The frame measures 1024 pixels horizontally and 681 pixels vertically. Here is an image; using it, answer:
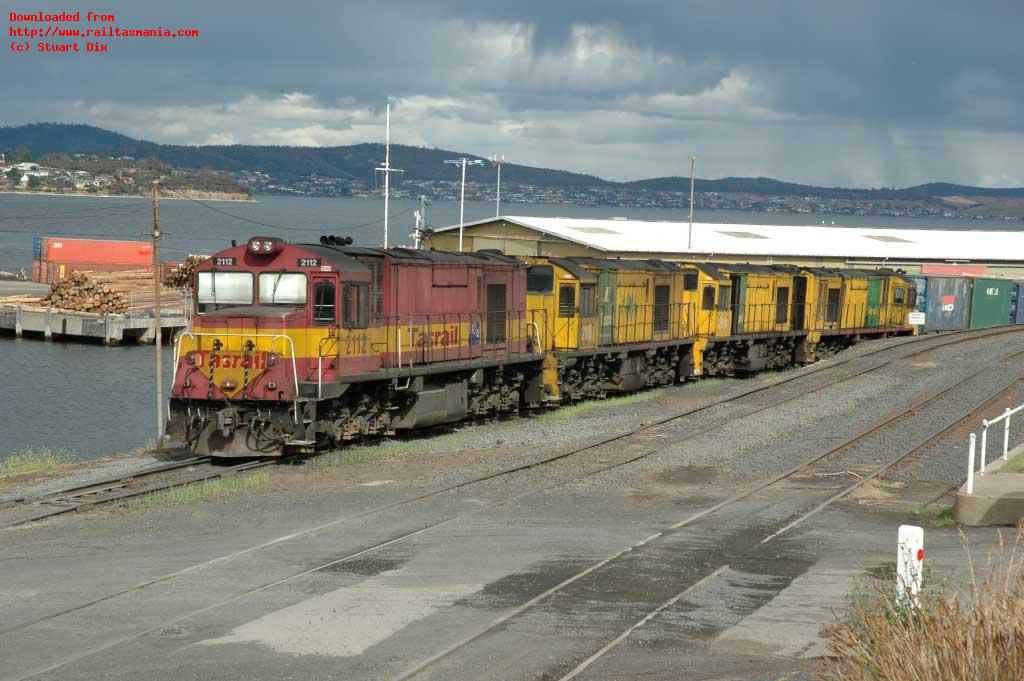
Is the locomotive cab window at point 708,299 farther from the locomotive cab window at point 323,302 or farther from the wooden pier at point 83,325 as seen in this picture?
the wooden pier at point 83,325

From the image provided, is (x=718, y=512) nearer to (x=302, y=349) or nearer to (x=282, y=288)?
(x=302, y=349)

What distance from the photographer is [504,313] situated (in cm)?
2777

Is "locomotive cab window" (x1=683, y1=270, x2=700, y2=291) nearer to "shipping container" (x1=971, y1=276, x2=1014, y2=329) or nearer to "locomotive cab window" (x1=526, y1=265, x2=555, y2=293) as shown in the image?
"locomotive cab window" (x1=526, y1=265, x2=555, y2=293)

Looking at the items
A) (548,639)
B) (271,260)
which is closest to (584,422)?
(271,260)

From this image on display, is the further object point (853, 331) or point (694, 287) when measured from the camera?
point (853, 331)

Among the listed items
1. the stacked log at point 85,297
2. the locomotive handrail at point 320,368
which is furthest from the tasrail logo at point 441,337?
the stacked log at point 85,297

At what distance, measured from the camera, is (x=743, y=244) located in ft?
262

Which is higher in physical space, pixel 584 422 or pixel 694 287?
pixel 694 287

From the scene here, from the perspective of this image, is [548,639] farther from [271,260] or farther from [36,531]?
[271,260]

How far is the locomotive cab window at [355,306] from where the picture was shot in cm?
2127

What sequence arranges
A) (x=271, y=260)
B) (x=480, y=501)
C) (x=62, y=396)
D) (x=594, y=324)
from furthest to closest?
(x=62, y=396), (x=594, y=324), (x=271, y=260), (x=480, y=501)

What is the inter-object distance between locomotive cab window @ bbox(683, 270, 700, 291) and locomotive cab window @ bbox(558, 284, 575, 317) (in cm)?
792

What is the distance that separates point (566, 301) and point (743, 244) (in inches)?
2059

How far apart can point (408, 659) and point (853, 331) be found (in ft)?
140
